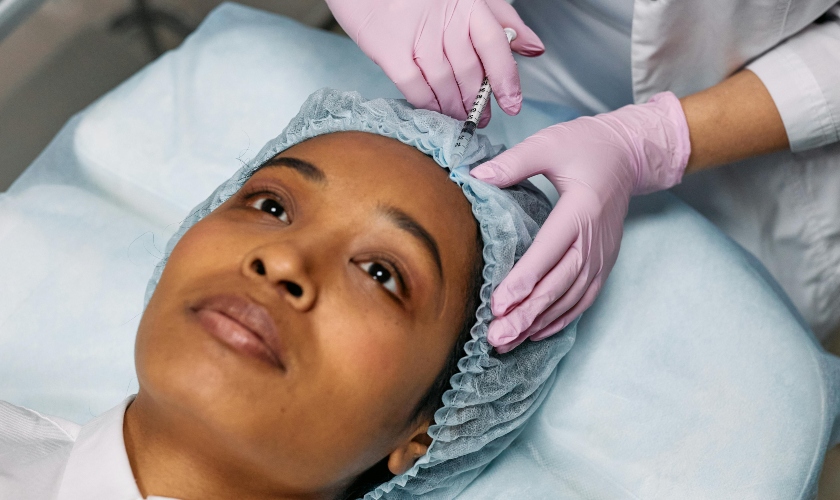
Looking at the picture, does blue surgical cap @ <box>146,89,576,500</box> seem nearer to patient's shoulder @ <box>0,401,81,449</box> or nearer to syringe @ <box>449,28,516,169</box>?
syringe @ <box>449,28,516,169</box>

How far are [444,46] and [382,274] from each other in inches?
20.8

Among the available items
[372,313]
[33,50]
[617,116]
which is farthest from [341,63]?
[372,313]

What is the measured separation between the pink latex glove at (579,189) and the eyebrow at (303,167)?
0.25 m

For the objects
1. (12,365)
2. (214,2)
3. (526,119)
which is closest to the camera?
(12,365)

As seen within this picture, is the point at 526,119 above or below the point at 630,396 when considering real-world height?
above

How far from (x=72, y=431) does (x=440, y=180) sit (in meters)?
0.77

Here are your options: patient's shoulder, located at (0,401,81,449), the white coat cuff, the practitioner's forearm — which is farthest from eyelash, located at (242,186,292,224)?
the white coat cuff

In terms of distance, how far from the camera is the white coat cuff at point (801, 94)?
54.1 inches

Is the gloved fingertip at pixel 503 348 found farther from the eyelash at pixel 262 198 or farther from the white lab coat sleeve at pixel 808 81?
the white lab coat sleeve at pixel 808 81

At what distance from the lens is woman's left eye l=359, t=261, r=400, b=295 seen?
3.44ft

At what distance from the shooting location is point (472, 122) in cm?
123

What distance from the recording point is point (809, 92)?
1383mm

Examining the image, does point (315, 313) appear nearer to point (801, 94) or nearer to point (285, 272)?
point (285, 272)

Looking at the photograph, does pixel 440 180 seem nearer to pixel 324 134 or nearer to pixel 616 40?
pixel 324 134
